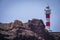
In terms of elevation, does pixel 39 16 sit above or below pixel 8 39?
above

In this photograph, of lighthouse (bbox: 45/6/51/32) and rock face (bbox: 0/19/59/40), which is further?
lighthouse (bbox: 45/6/51/32)

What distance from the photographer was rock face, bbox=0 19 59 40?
8727mm

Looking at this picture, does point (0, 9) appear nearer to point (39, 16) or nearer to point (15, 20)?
point (15, 20)

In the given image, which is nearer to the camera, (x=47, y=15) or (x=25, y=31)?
(x=25, y=31)

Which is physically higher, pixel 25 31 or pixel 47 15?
pixel 47 15

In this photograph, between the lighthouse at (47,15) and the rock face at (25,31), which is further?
the lighthouse at (47,15)

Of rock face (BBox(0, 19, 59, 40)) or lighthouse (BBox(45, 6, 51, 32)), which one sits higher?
lighthouse (BBox(45, 6, 51, 32))

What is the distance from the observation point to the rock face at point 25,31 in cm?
873

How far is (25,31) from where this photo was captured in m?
8.77

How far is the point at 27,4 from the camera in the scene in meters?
8.99

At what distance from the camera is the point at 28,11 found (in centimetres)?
897

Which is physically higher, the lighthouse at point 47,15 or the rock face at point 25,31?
the lighthouse at point 47,15

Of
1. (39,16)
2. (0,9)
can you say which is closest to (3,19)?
(0,9)

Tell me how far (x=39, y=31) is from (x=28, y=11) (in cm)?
61
